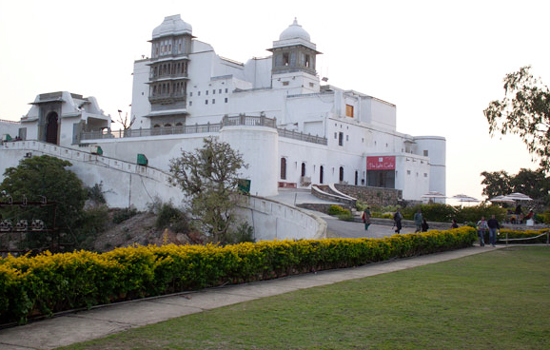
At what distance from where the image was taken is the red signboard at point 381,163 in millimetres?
50375

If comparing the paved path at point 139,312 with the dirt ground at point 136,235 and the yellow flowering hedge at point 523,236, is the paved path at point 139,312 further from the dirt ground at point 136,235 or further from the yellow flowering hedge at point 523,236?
the dirt ground at point 136,235

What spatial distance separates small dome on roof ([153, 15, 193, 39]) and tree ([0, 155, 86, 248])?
23594 mm

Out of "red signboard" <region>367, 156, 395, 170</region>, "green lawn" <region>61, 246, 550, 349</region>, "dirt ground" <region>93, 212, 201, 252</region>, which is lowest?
"dirt ground" <region>93, 212, 201, 252</region>

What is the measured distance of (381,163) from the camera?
168 feet

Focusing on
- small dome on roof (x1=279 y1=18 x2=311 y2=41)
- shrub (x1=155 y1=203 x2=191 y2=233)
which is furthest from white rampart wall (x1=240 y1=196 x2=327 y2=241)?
small dome on roof (x1=279 y1=18 x2=311 y2=41)

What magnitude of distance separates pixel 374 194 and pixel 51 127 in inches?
1228

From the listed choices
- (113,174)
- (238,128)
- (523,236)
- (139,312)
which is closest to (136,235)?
(113,174)

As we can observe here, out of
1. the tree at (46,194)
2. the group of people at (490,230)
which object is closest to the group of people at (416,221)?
the group of people at (490,230)

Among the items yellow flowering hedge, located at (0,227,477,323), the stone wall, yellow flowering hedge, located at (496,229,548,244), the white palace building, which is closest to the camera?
yellow flowering hedge, located at (0,227,477,323)

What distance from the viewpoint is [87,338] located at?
690cm

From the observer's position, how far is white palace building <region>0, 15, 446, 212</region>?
38.9m

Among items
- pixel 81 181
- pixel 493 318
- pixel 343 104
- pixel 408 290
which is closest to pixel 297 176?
pixel 343 104

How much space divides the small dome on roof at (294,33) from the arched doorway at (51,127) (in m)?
22.8

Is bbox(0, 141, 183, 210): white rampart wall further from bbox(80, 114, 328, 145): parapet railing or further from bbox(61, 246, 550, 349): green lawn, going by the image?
bbox(61, 246, 550, 349): green lawn
